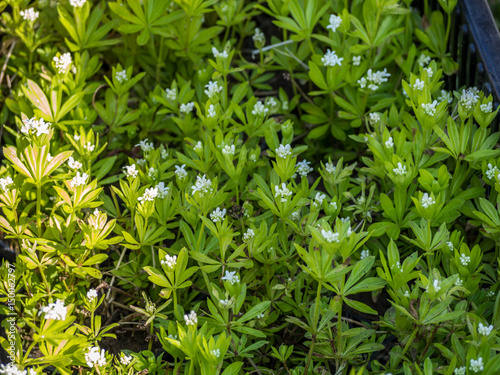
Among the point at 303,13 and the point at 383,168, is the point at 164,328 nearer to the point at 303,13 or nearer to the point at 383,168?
the point at 383,168

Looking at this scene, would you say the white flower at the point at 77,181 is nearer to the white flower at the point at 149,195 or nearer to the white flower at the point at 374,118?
the white flower at the point at 149,195

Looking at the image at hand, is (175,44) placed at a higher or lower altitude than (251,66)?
higher

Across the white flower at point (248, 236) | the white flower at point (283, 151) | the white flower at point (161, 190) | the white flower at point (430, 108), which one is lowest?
the white flower at point (248, 236)

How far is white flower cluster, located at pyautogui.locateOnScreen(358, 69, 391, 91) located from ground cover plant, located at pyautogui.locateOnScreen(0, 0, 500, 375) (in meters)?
0.03

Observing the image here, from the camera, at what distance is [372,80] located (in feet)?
9.70

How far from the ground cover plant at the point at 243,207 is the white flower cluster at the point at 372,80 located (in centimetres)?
3

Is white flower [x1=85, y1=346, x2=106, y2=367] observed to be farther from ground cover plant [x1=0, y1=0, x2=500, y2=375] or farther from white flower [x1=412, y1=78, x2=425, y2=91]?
white flower [x1=412, y1=78, x2=425, y2=91]

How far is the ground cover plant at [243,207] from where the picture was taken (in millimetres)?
2146

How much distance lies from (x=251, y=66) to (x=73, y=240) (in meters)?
1.47

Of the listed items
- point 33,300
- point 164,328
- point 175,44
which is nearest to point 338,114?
point 175,44

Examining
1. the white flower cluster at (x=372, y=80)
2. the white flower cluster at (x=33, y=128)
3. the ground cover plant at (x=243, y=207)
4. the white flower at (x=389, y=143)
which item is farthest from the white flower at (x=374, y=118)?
the white flower cluster at (x=33, y=128)

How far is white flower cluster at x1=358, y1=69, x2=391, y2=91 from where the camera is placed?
2.90m

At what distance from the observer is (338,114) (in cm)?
296

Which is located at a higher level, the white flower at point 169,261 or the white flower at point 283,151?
the white flower at point 283,151
